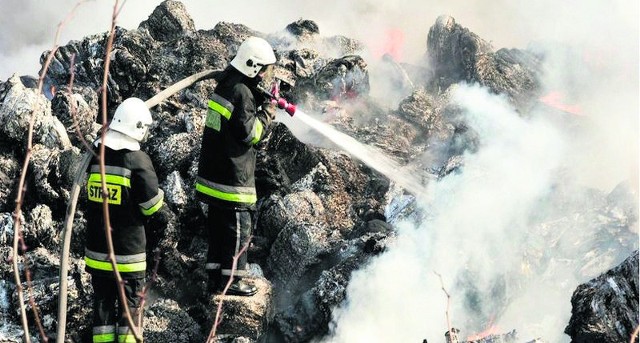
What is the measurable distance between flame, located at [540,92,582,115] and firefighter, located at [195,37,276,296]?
5354 mm

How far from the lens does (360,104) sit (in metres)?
9.34

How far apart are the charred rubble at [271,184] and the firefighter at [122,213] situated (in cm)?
40

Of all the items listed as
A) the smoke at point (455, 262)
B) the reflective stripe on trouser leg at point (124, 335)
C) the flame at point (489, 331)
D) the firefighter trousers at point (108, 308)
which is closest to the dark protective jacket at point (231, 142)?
the firefighter trousers at point (108, 308)

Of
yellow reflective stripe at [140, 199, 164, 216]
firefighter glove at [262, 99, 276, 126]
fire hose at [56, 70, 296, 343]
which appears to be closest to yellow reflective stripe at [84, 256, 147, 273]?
fire hose at [56, 70, 296, 343]

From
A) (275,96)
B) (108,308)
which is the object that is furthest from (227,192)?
(108,308)

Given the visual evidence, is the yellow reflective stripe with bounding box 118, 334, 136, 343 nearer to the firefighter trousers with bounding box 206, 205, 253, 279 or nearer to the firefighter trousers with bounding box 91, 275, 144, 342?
the firefighter trousers with bounding box 91, 275, 144, 342

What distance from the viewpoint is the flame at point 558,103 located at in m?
9.51

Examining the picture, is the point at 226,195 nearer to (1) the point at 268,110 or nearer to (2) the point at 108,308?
(1) the point at 268,110

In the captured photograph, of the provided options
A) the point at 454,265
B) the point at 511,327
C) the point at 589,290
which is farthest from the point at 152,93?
the point at 589,290

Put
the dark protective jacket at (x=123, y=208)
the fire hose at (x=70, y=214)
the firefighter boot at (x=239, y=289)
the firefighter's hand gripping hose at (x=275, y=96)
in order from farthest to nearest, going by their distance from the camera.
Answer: the firefighter boot at (x=239, y=289) < the firefighter's hand gripping hose at (x=275, y=96) < the dark protective jacket at (x=123, y=208) < the fire hose at (x=70, y=214)

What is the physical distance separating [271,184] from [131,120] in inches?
90.1

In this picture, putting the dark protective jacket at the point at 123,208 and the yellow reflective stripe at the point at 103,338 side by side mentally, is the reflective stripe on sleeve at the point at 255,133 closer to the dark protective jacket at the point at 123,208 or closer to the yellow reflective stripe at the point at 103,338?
the dark protective jacket at the point at 123,208

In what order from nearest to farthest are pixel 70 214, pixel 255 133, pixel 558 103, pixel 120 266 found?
pixel 70 214, pixel 120 266, pixel 255 133, pixel 558 103

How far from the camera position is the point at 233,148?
207 inches
